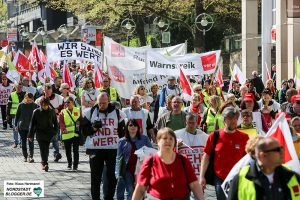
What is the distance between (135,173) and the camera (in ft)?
32.9

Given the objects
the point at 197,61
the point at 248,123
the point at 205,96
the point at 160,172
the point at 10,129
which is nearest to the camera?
the point at 160,172

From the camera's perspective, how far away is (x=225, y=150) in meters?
8.73

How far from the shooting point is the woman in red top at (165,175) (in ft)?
23.6

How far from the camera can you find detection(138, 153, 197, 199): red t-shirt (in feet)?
23.6

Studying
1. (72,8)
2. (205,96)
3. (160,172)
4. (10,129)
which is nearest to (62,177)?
(205,96)

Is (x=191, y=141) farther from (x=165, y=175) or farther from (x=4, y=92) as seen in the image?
(x=4, y=92)

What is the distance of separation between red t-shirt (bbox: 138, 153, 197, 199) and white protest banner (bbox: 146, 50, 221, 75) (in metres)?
12.6

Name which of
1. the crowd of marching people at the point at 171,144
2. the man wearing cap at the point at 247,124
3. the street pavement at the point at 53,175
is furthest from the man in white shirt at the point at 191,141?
the street pavement at the point at 53,175

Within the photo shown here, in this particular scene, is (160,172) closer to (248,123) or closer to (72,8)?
(248,123)

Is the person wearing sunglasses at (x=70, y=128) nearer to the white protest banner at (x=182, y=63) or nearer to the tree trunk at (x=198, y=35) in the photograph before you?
the white protest banner at (x=182, y=63)

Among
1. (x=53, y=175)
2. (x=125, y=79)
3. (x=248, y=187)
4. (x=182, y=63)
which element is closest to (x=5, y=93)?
(x=182, y=63)

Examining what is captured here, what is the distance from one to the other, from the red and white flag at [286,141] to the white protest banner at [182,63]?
12.6 metres

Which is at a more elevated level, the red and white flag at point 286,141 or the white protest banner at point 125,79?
the white protest banner at point 125,79

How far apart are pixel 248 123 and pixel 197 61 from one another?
479 inches
